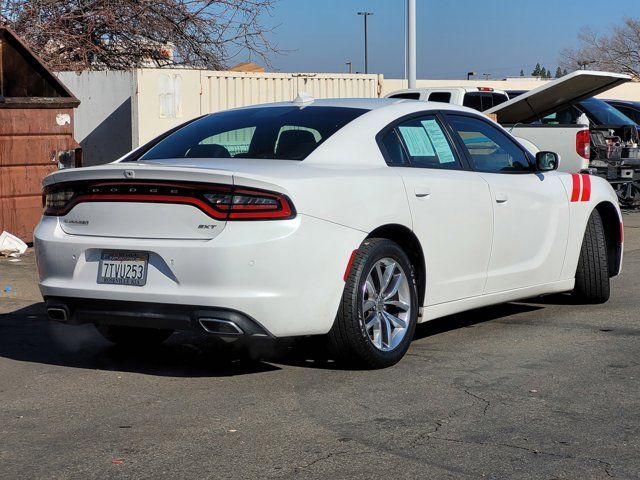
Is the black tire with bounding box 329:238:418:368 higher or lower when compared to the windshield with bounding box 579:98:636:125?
lower

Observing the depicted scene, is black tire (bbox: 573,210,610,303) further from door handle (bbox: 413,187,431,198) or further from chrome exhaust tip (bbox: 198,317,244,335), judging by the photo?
chrome exhaust tip (bbox: 198,317,244,335)

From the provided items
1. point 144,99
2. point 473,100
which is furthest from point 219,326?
point 473,100

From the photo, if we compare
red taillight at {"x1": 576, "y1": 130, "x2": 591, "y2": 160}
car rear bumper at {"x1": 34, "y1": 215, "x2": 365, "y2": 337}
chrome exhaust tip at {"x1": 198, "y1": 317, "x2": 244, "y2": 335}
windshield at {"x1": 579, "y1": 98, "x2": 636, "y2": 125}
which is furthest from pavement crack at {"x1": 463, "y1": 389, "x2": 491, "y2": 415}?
windshield at {"x1": 579, "y1": 98, "x2": 636, "y2": 125}

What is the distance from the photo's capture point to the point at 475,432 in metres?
4.89

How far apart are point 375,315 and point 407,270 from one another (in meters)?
0.36

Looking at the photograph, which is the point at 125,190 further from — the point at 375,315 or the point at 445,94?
the point at 445,94

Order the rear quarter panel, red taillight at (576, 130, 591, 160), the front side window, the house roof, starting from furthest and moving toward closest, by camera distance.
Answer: red taillight at (576, 130, 591, 160)
the house roof
the rear quarter panel
the front side window

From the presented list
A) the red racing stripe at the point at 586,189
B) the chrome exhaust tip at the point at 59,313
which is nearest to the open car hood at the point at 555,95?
the red racing stripe at the point at 586,189

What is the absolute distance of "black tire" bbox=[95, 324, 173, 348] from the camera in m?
6.88

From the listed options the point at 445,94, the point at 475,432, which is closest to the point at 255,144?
the point at 475,432

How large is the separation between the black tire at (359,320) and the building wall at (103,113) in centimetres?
1020

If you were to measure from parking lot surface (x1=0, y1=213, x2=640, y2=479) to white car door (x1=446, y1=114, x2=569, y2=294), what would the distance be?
424 mm

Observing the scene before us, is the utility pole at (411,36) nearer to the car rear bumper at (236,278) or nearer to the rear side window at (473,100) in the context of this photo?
the rear side window at (473,100)

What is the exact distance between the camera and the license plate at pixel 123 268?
573cm
